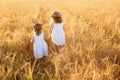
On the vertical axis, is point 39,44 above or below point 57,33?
below

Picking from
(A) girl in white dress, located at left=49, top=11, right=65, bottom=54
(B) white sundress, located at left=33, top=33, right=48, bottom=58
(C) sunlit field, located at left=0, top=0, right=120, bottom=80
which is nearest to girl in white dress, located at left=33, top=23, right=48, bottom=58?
(B) white sundress, located at left=33, top=33, right=48, bottom=58

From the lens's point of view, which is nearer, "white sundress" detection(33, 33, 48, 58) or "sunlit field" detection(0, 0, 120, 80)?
"sunlit field" detection(0, 0, 120, 80)

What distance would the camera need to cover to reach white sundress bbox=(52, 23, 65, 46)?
457 centimetres

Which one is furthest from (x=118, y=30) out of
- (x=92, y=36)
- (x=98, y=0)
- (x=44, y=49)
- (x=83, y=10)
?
(x=98, y=0)

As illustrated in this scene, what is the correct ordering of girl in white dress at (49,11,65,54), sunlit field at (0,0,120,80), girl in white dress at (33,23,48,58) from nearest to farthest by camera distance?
sunlit field at (0,0,120,80), girl in white dress at (33,23,48,58), girl in white dress at (49,11,65,54)

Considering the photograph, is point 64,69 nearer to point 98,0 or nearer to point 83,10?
point 83,10

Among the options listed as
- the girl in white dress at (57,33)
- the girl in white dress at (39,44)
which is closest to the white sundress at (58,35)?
the girl in white dress at (57,33)

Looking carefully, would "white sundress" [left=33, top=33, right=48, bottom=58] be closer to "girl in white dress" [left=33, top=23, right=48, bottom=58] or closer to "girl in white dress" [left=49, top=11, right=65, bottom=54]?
"girl in white dress" [left=33, top=23, right=48, bottom=58]

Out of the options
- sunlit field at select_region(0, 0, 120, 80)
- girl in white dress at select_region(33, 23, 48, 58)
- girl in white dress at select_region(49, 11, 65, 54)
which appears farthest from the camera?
girl in white dress at select_region(49, 11, 65, 54)

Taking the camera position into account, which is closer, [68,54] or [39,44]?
[68,54]

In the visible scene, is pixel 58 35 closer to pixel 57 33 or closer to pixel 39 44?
pixel 57 33

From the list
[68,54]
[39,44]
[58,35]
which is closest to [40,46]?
[39,44]

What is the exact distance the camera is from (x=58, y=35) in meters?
4.61

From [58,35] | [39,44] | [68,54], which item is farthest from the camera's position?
[58,35]
